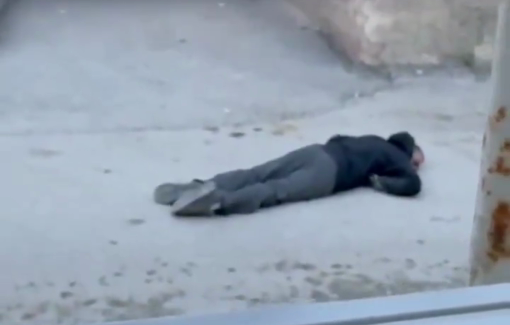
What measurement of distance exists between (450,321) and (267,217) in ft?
5.84

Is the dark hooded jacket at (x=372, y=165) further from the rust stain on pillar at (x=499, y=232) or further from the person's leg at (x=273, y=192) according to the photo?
the rust stain on pillar at (x=499, y=232)

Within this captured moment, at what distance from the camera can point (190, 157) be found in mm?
2893

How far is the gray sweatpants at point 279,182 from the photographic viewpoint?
243 cm

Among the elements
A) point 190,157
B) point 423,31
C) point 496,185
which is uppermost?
point 496,185

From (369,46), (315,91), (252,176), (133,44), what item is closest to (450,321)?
(252,176)


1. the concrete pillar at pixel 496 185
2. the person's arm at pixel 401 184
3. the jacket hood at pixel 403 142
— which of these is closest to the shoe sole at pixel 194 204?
the person's arm at pixel 401 184

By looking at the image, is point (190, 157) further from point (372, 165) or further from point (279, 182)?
point (372, 165)

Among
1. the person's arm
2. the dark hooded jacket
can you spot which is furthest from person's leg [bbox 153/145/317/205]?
the person's arm

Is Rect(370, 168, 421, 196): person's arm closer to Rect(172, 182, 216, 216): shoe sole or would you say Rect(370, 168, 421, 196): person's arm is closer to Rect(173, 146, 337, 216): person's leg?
Rect(173, 146, 337, 216): person's leg

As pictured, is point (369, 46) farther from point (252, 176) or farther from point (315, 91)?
point (252, 176)

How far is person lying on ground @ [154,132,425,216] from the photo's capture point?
2404mm

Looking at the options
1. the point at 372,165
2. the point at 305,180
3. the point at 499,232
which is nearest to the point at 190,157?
the point at 305,180

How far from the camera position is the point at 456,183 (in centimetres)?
274

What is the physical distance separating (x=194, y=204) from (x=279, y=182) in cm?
29
